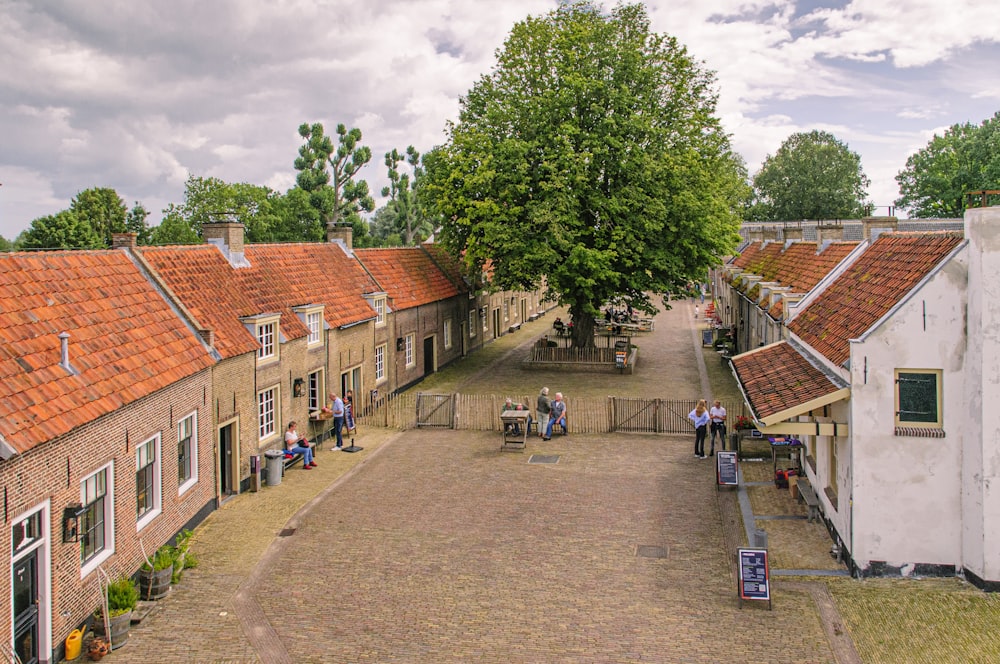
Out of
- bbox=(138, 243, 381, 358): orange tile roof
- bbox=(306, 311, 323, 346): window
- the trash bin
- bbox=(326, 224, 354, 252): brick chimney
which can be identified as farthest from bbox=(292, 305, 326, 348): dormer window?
bbox=(326, 224, 354, 252): brick chimney

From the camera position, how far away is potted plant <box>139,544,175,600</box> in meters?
12.5

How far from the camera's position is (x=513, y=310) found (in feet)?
172

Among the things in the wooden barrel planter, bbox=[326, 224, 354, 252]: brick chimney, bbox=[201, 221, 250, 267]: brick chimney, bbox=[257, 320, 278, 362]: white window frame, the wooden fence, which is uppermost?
bbox=[326, 224, 354, 252]: brick chimney

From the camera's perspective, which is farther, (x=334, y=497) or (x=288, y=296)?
(x=288, y=296)

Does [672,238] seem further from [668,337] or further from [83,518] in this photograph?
[83,518]

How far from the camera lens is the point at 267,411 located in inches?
795

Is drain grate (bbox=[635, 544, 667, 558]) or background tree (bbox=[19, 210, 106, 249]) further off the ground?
background tree (bbox=[19, 210, 106, 249])

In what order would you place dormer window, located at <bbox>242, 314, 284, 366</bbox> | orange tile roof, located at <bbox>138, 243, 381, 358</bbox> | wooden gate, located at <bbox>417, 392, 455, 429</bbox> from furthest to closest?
wooden gate, located at <bbox>417, 392, 455, 429</bbox> → dormer window, located at <bbox>242, 314, 284, 366</bbox> → orange tile roof, located at <bbox>138, 243, 381, 358</bbox>

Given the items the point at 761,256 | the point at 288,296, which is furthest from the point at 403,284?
the point at 761,256

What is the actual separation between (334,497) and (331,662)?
7802 millimetres

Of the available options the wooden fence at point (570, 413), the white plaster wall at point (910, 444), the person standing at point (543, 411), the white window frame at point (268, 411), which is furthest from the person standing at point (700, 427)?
the white window frame at point (268, 411)

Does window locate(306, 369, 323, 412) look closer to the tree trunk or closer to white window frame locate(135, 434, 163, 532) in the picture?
white window frame locate(135, 434, 163, 532)

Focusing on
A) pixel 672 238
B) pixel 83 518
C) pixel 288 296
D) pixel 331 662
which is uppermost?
pixel 672 238

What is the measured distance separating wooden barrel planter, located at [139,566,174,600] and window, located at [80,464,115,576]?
0.75 m
